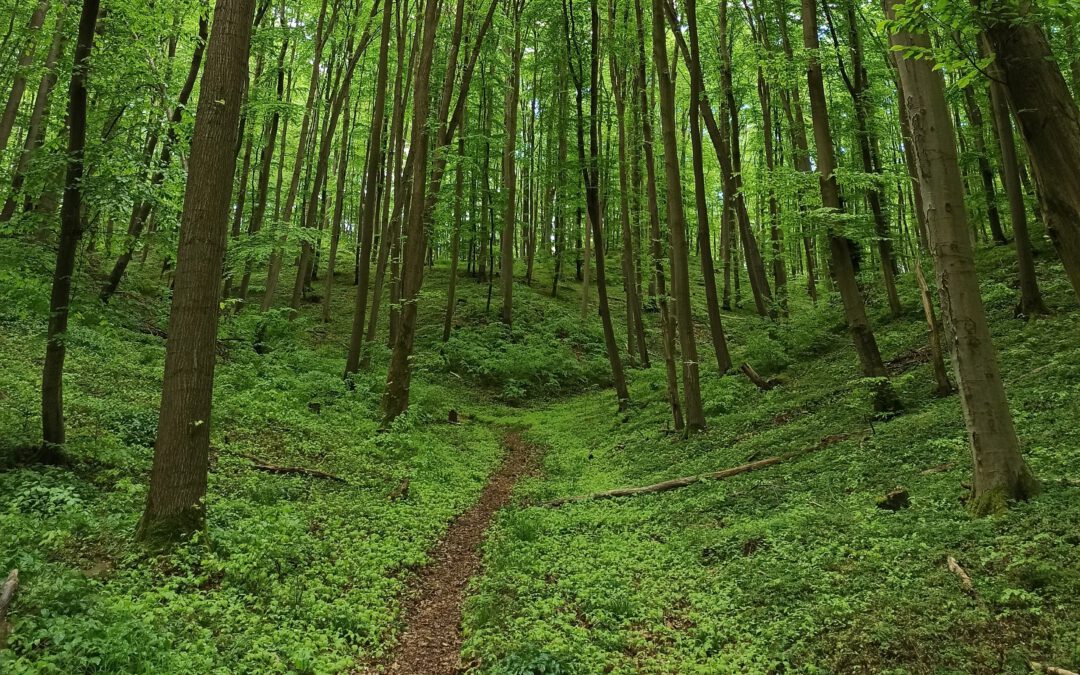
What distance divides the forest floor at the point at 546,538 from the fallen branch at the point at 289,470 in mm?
238

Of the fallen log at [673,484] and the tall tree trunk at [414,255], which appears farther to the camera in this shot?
the tall tree trunk at [414,255]

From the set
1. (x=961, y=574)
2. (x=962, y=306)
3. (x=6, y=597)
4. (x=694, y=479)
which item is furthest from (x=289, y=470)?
(x=962, y=306)

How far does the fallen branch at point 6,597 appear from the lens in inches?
146

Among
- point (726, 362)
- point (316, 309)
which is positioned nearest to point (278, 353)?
point (316, 309)

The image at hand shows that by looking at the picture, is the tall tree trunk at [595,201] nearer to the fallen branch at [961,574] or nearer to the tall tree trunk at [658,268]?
the tall tree trunk at [658,268]

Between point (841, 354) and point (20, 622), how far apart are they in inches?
627

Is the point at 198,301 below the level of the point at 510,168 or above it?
below

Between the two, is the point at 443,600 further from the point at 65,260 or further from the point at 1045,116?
the point at 1045,116

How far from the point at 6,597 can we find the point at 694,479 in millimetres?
8326

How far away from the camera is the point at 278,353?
16.6 meters

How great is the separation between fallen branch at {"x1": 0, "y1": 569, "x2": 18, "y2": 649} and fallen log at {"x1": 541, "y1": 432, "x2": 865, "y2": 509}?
6.59 metres

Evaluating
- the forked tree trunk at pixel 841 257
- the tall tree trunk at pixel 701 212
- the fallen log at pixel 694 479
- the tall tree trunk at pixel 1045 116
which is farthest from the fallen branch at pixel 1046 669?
the tall tree trunk at pixel 701 212

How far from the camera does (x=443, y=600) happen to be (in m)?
6.10

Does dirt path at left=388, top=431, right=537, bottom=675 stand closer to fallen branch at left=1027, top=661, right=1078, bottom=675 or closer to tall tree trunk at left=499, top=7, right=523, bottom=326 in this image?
fallen branch at left=1027, top=661, right=1078, bottom=675
